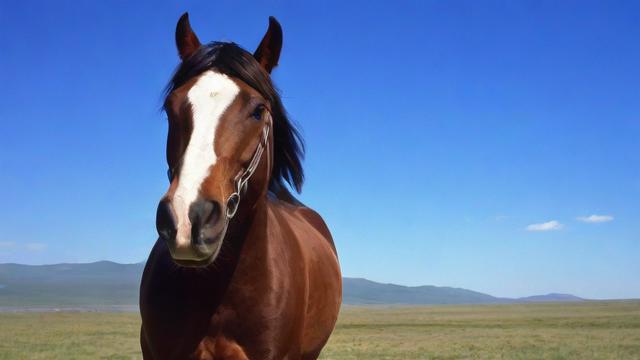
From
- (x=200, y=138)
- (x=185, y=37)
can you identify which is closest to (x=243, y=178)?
(x=200, y=138)

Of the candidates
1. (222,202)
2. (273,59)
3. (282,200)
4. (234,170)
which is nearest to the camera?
(222,202)

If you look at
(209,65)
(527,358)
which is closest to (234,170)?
(209,65)

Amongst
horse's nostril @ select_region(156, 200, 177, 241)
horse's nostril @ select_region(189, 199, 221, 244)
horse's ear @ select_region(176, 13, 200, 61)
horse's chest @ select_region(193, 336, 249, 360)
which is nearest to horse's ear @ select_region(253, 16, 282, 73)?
horse's ear @ select_region(176, 13, 200, 61)

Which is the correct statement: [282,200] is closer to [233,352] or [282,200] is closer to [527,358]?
[233,352]

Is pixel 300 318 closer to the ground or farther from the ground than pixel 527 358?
farther from the ground

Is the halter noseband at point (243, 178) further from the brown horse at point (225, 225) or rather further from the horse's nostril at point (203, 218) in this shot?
the horse's nostril at point (203, 218)

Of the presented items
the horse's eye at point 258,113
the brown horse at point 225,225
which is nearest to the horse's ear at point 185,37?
the brown horse at point 225,225

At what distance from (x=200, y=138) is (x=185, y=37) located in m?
0.88

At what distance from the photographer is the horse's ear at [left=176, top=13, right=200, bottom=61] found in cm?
327

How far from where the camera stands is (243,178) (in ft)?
9.10

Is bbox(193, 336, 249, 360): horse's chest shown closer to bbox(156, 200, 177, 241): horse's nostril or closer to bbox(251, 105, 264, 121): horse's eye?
bbox(156, 200, 177, 241): horse's nostril

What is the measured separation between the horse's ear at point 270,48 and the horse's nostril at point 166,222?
1188mm

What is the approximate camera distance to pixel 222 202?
2465mm

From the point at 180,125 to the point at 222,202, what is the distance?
19.4 inches
